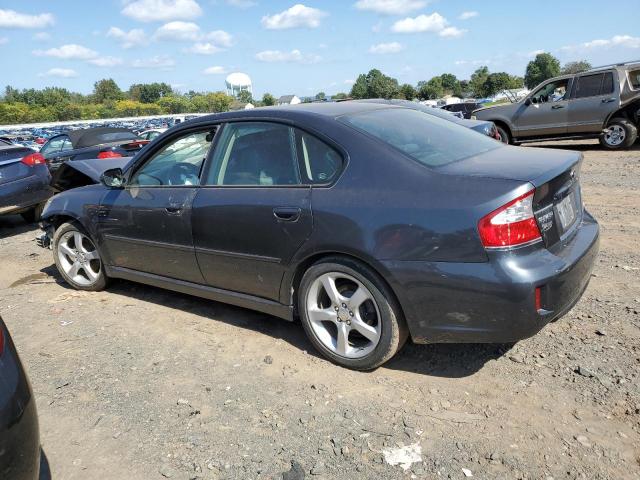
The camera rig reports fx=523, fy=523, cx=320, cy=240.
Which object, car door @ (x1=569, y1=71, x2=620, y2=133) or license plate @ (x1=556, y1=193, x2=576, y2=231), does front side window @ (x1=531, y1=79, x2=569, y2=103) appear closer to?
car door @ (x1=569, y1=71, x2=620, y2=133)

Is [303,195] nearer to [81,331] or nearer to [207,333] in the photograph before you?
[207,333]

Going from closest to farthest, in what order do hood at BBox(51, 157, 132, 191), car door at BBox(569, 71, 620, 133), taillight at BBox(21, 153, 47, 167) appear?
hood at BBox(51, 157, 132, 191), taillight at BBox(21, 153, 47, 167), car door at BBox(569, 71, 620, 133)

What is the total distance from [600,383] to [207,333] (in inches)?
105

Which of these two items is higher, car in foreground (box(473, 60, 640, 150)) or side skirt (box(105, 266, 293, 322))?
car in foreground (box(473, 60, 640, 150))

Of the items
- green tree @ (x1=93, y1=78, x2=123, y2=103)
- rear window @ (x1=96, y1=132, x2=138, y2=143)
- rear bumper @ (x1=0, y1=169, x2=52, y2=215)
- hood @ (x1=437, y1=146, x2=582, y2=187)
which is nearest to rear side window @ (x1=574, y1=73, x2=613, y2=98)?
hood @ (x1=437, y1=146, x2=582, y2=187)

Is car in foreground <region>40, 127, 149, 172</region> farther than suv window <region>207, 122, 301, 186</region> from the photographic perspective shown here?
Yes

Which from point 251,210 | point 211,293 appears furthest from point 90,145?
point 251,210

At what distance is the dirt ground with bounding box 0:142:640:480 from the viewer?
2.50 m

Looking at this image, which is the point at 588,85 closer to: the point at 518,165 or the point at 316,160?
the point at 518,165

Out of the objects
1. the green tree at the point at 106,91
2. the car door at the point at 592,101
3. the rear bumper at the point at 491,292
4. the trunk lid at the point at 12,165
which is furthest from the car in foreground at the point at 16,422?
the green tree at the point at 106,91

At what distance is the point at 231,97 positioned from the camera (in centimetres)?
10950

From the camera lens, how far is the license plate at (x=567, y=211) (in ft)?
9.76

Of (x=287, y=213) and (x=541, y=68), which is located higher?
(x=541, y=68)

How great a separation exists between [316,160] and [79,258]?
9.92ft
